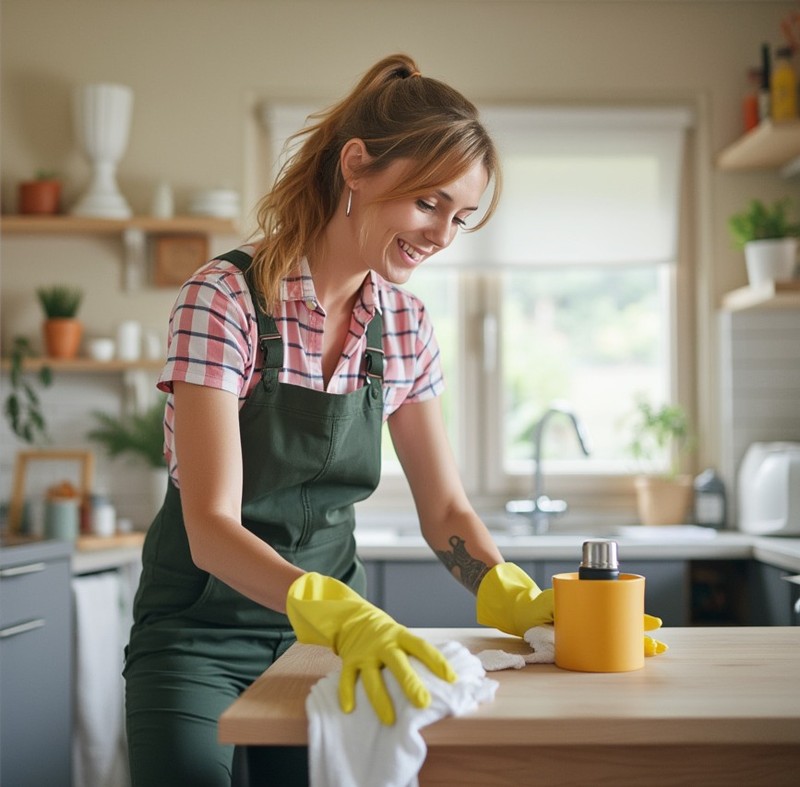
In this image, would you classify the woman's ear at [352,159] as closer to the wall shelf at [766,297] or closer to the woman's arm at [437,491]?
the woman's arm at [437,491]

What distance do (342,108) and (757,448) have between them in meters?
2.41

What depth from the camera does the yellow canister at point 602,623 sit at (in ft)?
3.83

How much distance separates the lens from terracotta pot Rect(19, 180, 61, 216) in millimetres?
3650

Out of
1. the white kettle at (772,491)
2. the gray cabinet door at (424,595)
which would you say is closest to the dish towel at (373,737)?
the gray cabinet door at (424,595)

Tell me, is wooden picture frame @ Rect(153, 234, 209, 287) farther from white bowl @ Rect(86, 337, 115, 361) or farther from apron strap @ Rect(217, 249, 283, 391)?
apron strap @ Rect(217, 249, 283, 391)

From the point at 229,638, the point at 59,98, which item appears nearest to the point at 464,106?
the point at 229,638

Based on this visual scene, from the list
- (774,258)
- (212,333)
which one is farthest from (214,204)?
(212,333)

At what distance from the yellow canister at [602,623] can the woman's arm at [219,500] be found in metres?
0.31

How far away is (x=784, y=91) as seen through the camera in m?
3.42

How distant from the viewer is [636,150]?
12.7 ft

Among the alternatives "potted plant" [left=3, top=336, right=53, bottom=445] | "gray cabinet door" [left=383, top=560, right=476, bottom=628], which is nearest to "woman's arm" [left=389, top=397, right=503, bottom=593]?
"gray cabinet door" [left=383, top=560, right=476, bottom=628]

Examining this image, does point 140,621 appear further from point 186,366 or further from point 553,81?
point 553,81

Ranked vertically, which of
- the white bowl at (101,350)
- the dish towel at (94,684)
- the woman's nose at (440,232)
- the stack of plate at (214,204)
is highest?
the stack of plate at (214,204)

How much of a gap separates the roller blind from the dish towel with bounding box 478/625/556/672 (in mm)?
2668
